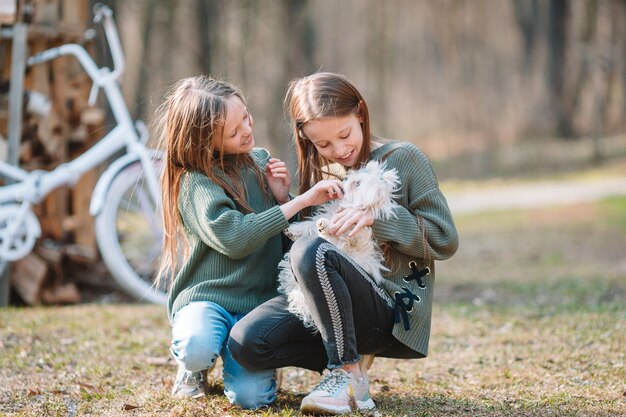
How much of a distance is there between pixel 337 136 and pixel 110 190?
7.11 ft

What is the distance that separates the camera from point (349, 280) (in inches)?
107

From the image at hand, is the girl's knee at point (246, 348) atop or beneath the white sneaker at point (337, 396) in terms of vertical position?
atop

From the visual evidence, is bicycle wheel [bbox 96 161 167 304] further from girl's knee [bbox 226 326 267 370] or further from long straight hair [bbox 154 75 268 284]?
girl's knee [bbox 226 326 267 370]

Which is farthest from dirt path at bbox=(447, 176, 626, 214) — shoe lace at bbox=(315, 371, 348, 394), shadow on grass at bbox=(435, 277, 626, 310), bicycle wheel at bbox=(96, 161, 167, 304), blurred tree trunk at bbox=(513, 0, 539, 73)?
shoe lace at bbox=(315, 371, 348, 394)

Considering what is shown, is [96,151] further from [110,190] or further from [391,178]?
[391,178]

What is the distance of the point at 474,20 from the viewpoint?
62.5ft

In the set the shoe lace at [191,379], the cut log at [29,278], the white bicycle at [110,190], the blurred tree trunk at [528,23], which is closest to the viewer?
the shoe lace at [191,379]

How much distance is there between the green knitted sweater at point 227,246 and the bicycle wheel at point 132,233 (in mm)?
1482

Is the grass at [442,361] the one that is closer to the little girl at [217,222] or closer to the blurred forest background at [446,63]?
the little girl at [217,222]

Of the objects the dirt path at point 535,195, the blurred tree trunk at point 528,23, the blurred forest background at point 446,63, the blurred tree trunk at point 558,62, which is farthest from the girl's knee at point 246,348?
the blurred tree trunk at point 528,23

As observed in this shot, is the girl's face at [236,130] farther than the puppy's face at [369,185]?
Yes

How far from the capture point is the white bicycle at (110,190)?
4.66m

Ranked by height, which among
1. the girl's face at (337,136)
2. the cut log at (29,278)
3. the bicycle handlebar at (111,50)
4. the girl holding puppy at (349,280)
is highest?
the bicycle handlebar at (111,50)

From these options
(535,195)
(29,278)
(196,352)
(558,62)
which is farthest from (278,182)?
(558,62)
